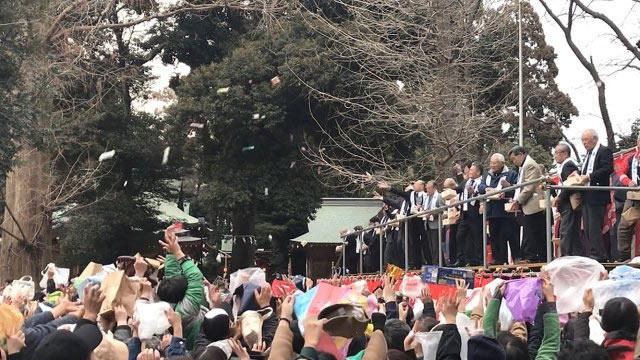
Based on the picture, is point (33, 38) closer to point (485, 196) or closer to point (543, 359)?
point (485, 196)

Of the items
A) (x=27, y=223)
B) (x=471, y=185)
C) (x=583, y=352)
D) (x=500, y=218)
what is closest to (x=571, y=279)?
(x=583, y=352)

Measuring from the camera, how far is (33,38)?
676 inches

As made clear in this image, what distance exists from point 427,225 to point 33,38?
7445mm

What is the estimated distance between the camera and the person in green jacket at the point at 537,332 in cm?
550

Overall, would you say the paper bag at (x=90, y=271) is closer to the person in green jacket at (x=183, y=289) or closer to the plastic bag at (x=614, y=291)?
the person in green jacket at (x=183, y=289)

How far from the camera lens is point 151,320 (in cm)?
641

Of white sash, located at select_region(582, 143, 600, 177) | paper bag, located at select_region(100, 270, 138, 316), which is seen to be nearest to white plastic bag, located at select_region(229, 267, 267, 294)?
paper bag, located at select_region(100, 270, 138, 316)

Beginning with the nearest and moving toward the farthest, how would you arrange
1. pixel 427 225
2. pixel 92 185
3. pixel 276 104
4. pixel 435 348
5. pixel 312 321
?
pixel 312 321
pixel 435 348
pixel 427 225
pixel 92 185
pixel 276 104

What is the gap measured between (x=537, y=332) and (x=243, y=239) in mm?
27097

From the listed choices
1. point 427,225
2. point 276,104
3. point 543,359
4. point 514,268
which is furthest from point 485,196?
point 276,104

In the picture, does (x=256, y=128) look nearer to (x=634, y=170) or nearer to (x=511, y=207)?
(x=511, y=207)

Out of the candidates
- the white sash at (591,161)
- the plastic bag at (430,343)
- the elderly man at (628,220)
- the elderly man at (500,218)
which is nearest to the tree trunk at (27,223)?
the elderly man at (500,218)

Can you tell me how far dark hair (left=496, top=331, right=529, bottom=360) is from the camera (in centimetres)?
553

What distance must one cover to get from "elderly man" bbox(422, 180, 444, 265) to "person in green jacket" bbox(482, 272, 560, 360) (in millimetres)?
8447
